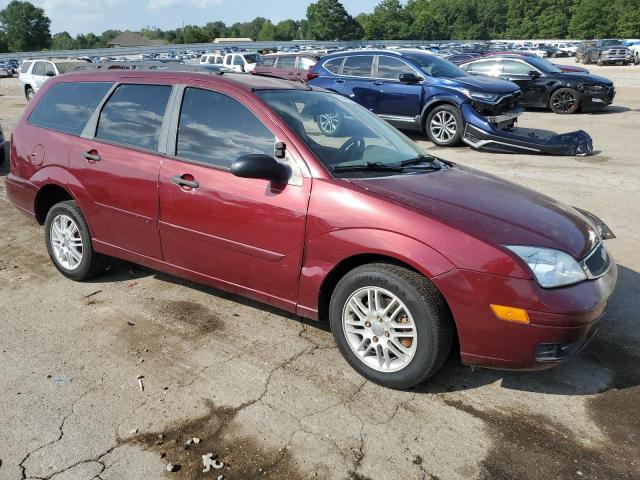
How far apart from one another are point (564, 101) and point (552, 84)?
58cm

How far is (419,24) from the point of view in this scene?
131 metres

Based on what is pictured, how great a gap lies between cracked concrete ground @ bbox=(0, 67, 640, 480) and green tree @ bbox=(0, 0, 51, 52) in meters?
A: 115

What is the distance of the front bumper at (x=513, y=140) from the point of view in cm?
1002

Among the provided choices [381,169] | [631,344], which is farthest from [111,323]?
[631,344]

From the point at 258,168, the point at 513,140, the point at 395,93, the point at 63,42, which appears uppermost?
the point at 258,168

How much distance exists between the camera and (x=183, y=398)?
10.5ft

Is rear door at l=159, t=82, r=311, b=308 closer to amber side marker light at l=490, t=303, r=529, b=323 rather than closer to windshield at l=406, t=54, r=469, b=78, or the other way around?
amber side marker light at l=490, t=303, r=529, b=323

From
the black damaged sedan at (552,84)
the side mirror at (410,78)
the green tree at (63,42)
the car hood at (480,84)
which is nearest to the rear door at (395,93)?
the side mirror at (410,78)

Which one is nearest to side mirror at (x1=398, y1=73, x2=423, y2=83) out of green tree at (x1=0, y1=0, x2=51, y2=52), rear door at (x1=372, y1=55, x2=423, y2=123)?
rear door at (x1=372, y1=55, x2=423, y2=123)

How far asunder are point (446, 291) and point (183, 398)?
5.20 feet

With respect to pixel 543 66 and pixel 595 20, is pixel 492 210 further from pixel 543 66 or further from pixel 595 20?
pixel 595 20

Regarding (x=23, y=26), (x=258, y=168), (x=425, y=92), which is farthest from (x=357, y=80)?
(x=23, y=26)

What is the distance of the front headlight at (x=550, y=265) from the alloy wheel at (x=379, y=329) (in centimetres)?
69

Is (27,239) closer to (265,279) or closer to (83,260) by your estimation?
(83,260)
